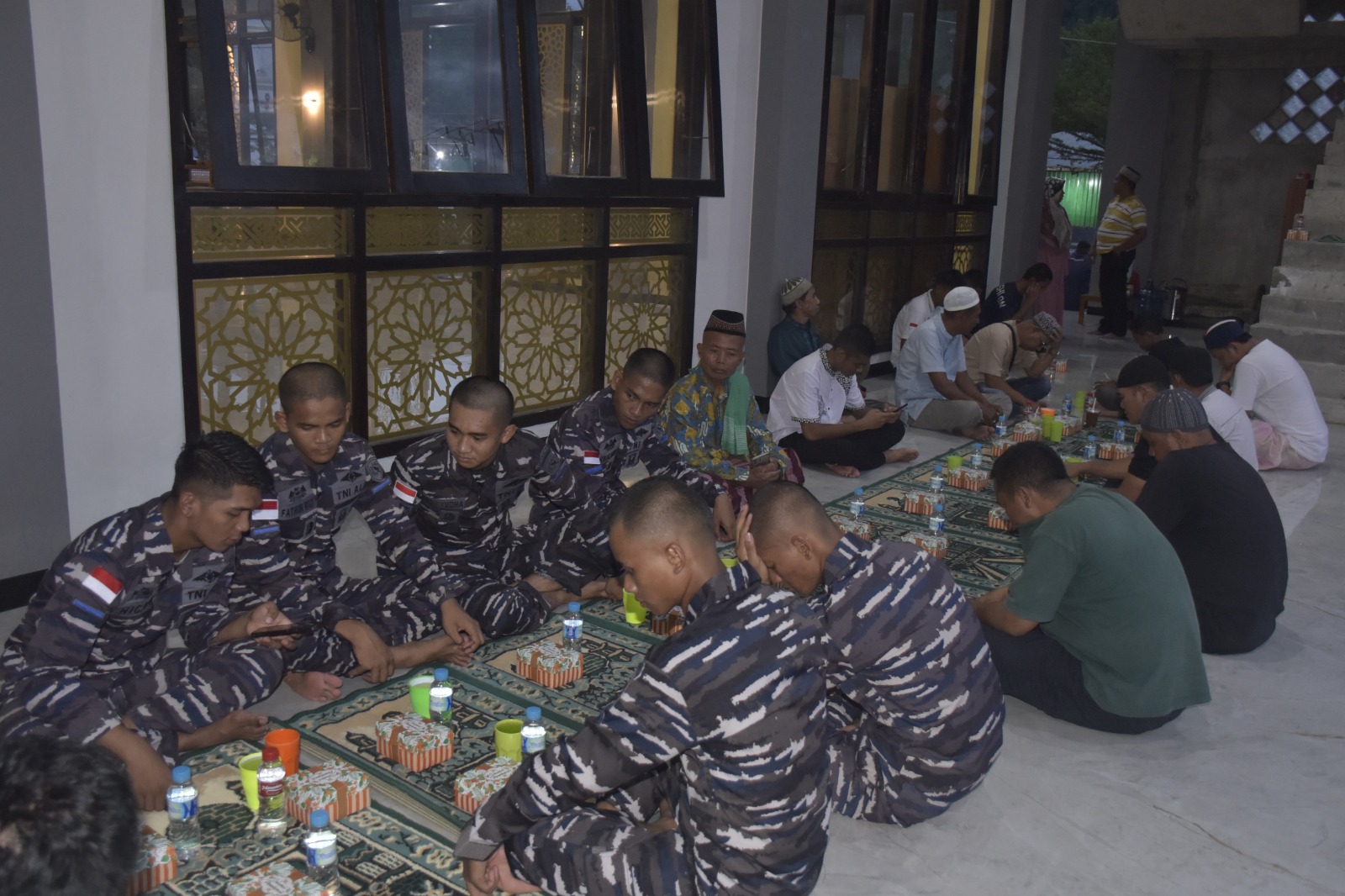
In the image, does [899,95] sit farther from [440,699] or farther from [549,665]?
[440,699]

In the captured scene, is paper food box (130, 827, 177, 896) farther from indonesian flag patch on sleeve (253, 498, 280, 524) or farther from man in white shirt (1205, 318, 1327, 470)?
man in white shirt (1205, 318, 1327, 470)

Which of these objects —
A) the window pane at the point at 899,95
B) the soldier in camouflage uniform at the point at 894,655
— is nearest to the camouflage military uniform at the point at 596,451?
the soldier in camouflage uniform at the point at 894,655

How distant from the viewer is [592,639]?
3912 mm

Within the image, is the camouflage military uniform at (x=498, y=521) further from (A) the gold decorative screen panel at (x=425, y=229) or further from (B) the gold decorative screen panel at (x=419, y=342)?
(A) the gold decorative screen panel at (x=425, y=229)

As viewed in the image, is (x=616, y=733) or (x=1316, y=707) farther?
(x=1316, y=707)

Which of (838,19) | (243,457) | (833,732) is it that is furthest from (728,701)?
(838,19)

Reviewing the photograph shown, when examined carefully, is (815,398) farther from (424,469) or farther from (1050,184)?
(1050,184)

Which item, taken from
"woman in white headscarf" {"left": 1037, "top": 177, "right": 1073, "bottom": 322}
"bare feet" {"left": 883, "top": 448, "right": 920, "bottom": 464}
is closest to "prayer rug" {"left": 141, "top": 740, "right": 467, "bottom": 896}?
"bare feet" {"left": 883, "top": 448, "right": 920, "bottom": 464}

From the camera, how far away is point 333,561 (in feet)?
12.8

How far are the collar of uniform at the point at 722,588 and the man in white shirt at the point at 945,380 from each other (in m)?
5.12

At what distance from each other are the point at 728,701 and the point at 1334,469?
6.47m

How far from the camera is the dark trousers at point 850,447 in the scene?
625 centimetres

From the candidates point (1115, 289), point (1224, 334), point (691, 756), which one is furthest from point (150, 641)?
point (1115, 289)

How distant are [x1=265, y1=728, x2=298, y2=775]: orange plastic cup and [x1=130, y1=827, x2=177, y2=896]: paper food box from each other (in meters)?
0.36
